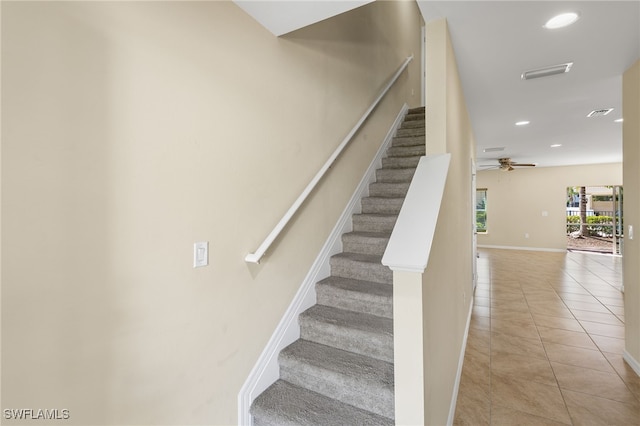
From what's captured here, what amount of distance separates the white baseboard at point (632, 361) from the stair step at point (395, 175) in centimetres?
249

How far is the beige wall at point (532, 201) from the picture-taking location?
28.5ft

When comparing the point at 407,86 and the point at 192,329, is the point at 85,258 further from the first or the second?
the point at 407,86

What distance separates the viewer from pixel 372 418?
1548mm

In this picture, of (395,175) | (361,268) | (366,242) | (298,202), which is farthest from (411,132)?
(298,202)

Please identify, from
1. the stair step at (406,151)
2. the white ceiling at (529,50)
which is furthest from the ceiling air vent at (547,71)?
the stair step at (406,151)

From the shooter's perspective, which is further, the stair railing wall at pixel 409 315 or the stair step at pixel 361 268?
the stair step at pixel 361 268

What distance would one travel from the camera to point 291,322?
201 cm

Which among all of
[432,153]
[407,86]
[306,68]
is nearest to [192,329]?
[432,153]

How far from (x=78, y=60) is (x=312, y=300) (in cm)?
185

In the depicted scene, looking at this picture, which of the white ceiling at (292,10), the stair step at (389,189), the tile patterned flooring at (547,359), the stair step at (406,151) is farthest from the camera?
the stair step at (406,151)

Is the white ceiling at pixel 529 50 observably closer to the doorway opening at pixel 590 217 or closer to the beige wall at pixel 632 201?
the beige wall at pixel 632 201

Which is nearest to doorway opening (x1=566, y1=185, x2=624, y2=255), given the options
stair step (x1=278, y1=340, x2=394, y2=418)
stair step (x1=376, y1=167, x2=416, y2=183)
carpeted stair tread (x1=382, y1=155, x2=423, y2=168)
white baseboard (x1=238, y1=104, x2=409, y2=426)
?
carpeted stair tread (x1=382, y1=155, x2=423, y2=168)

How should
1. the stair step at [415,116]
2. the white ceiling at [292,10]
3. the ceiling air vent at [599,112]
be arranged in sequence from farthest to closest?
the stair step at [415,116] < the ceiling air vent at [599,112] < the white ceiling at [292,10]

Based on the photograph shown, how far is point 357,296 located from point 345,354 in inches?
15.5
